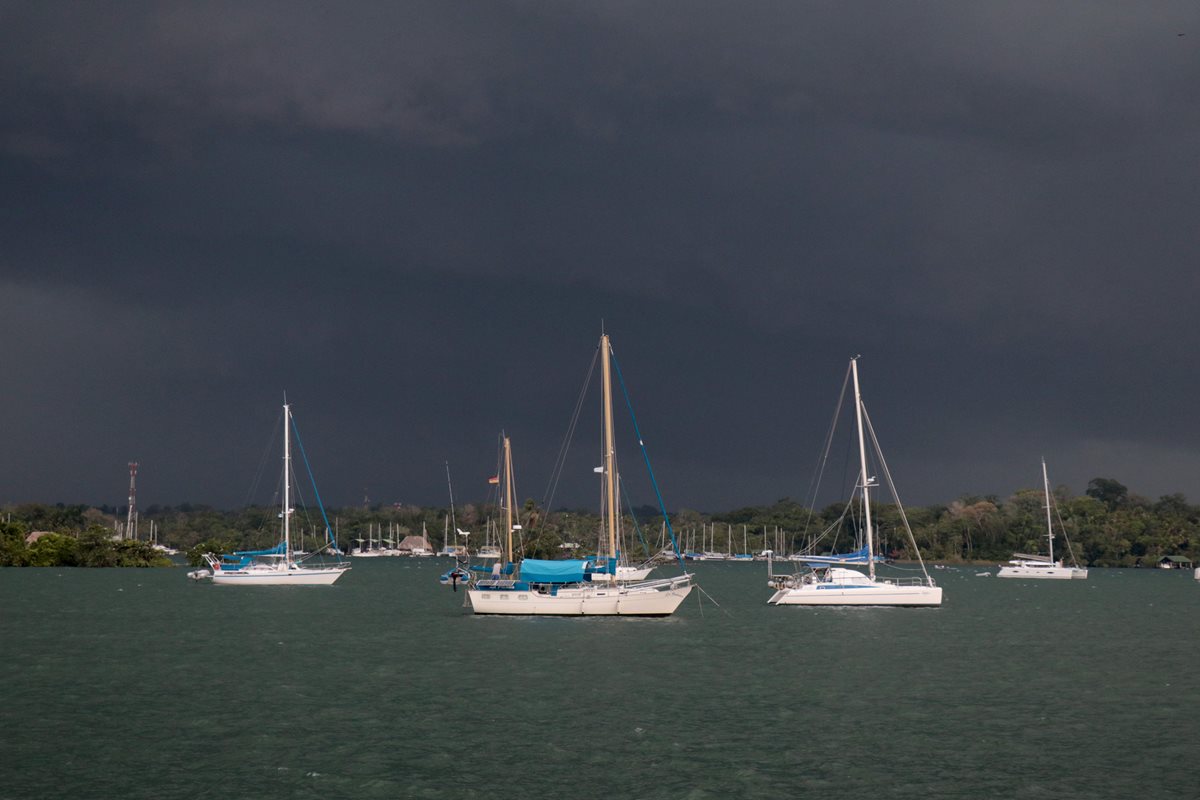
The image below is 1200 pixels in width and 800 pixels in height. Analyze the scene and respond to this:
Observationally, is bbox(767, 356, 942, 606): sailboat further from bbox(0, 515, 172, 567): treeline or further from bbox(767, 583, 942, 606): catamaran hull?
bbox(0, 515, 172, 567): treeline

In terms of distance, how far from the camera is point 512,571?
103000 mm

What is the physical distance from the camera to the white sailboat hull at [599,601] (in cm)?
6797

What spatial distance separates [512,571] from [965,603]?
40.5 metres

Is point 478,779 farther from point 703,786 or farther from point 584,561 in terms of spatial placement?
point 584,561

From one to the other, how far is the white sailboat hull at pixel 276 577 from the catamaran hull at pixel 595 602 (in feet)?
179

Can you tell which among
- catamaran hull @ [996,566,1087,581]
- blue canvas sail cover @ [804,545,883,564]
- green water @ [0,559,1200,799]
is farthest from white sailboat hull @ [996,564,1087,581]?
green water @ [0,559,1200,799]

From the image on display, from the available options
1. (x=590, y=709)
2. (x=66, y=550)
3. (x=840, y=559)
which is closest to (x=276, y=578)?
(x=66, y=550)

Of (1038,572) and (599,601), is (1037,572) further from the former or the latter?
(599,601)

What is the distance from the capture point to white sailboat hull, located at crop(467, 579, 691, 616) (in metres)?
68.0

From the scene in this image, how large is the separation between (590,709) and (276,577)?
88.4 meters

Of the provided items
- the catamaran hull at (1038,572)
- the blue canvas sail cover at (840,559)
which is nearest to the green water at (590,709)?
the blue canvas sail cover at (840,559)

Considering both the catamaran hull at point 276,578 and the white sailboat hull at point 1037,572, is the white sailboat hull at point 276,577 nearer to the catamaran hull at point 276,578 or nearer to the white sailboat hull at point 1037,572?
the catamaran hull at point 276,578

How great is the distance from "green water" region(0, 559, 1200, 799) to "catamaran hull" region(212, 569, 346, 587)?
45570 millimetres

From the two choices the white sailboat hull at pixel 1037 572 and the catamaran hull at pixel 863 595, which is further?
the white sailboat hull at pixel 1037 572
